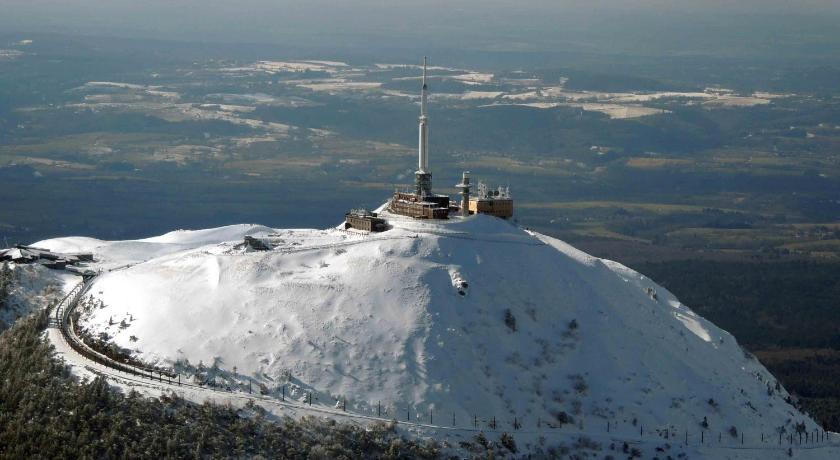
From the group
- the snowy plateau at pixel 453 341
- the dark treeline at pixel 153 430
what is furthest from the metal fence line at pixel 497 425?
the dark treeline at pixel 153 430

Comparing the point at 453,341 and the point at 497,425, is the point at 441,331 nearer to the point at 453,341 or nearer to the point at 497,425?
the point at 453,341

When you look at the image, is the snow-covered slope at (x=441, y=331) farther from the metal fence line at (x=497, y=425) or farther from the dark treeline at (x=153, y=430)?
the dark treeline at (x=153, y=430)

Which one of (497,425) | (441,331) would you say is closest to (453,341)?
(441,331)

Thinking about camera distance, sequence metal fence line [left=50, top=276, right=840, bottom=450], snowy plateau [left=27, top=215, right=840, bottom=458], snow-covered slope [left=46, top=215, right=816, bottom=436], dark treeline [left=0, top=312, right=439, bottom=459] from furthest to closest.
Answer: snow-covered slope [left=46, top=215, right=816, bottom=436] < snowy plateau [left=27, top=215, right=840, bottom=458] < metal fence line [left=50, top=276, right=840, bottom=450] < dark treeline [left=0, top=312, right=439, bottom=459]

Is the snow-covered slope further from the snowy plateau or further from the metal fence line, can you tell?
the metal fence line

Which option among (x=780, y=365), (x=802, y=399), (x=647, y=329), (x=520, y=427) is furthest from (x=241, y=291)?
(x=780, y=365)

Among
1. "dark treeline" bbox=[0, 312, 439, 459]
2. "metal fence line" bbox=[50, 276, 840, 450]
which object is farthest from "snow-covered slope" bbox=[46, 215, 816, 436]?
"dark treeline" bbox=[0, 312, 439, 459]

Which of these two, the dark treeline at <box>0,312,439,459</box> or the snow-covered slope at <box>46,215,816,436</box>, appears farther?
the snow-covered slope at <box>46,215,816,436</box>
